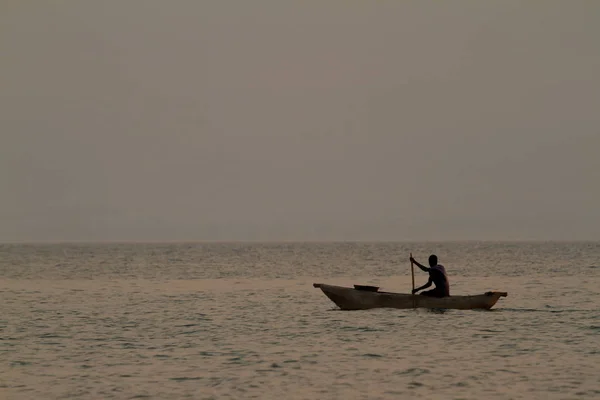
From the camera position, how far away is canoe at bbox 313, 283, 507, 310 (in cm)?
3519

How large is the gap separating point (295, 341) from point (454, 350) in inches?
200

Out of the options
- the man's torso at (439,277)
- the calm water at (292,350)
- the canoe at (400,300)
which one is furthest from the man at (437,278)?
the calm water at (292,350)

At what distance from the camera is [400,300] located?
35.5 meters

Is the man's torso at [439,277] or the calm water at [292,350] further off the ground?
the man's torso at [439,277]

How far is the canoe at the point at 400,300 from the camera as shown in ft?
115

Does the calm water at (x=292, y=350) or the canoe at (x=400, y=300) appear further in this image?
the canoe at (x=400, y=300)

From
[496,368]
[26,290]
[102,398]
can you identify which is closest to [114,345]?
[102,398]

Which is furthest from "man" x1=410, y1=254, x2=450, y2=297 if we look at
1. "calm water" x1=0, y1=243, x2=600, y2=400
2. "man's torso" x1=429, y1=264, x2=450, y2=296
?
"calm water" x1=0, y1=243, x2=600, y2=400

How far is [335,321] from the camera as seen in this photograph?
3425 cm

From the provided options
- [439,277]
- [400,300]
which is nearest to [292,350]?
[439,277]

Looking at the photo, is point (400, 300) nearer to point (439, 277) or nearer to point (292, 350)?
point (439, 277)

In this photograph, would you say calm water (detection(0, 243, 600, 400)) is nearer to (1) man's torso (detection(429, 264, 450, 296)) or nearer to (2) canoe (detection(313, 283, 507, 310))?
(2) canoe (detection(313, 283, 507, 310))

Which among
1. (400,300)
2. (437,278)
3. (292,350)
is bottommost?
(292,350)

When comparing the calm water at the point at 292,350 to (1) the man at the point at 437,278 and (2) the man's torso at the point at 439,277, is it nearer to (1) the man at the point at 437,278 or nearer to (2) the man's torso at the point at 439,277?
(1) the man at the point at 437,278
